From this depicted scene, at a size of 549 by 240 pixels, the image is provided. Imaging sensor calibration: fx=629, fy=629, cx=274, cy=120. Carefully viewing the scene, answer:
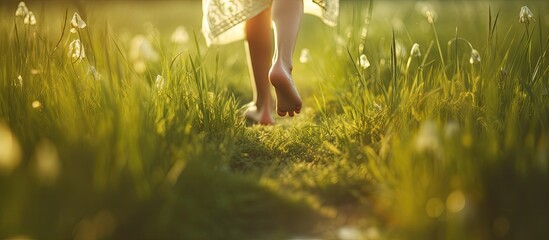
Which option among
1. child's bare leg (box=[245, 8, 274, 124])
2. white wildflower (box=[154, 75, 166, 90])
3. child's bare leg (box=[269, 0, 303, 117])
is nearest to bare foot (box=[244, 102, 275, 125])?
child's bare leg (box=[245, 8, 274, 124])

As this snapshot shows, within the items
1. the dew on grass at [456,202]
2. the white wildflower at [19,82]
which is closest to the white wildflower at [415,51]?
the dew on grass at [456,202]

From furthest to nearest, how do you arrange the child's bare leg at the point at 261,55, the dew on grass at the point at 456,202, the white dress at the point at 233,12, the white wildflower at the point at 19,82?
the child's bare leg at the point at 261,55 → the white dress at the point at 233,12 → the white wildflower at the point at 19,82 → the dew on grass at the point at 456,202

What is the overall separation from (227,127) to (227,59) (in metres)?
2.27

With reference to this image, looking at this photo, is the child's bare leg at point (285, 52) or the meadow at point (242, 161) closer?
the meadow at point (242, 161)

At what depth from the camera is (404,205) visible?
181cm

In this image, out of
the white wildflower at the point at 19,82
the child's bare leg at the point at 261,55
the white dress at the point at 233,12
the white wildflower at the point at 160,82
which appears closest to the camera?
the white wildflower at the point at 19,82

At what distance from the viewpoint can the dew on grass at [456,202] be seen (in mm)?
1548

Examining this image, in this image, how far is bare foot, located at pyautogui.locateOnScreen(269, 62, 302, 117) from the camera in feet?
8.90

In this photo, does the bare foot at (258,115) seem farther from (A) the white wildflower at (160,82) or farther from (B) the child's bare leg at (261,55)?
(A) the white wildflower at (160,82)

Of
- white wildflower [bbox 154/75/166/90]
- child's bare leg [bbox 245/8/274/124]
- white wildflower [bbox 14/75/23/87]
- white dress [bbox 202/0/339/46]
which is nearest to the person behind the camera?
white wildflower [bbox 14/75/23/87]

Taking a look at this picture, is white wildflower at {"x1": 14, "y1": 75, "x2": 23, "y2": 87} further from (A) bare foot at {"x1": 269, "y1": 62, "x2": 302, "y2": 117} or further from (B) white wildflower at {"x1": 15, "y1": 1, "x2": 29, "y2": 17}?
(A) bare foot at {"x1": 269, "y1": 62, "x2": 302, "y2": 117}

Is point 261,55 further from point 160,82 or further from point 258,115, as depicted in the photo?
point 160,82

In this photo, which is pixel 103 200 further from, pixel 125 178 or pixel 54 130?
pixel 54 130

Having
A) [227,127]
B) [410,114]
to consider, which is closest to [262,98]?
[227,127]
